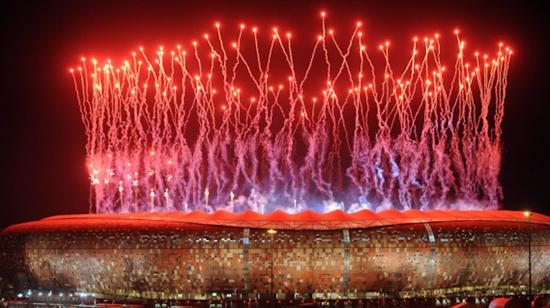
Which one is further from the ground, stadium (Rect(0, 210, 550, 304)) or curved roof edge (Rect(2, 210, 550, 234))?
curved roof edge (Rect(2, 210, 550, 234))

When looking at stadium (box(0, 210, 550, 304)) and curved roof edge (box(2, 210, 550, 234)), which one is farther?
curved roof edge (box(2, 210, 550, 234))

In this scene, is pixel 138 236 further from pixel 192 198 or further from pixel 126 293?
pixel 192 198

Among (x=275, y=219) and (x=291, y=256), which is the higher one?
(x=275, y=219)

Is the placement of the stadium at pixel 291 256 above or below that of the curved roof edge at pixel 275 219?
below

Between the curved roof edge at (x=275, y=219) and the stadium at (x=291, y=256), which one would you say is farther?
the curved roof edge at (x=275, y=219)

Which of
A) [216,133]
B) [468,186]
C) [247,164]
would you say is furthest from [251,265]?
[468,186]
